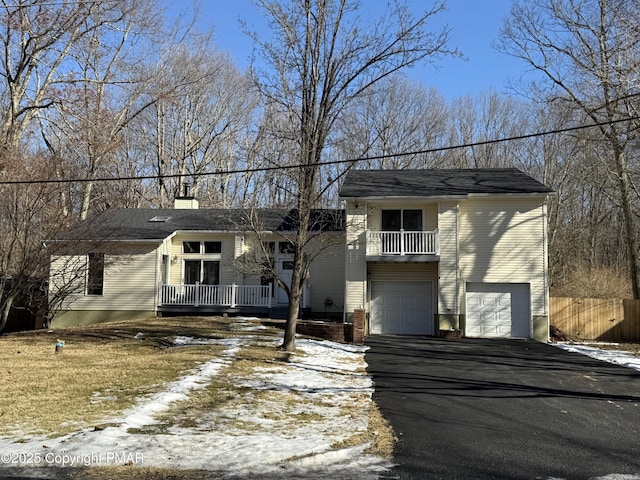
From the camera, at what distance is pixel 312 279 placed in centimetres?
2339

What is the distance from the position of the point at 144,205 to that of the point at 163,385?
30779 millimetres

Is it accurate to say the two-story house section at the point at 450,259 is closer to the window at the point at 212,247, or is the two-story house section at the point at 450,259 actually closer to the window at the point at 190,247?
the window at the point at 212,247

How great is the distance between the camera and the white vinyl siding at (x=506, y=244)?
826 inches

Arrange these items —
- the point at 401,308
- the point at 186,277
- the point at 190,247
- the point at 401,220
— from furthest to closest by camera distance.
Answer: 1. the point at 190,247
2. the point at 186,277
3. the point at 401,220
4. the point at 401,308

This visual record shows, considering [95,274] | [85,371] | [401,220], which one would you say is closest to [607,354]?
[401,220]

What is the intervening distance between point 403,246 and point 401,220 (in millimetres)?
1418

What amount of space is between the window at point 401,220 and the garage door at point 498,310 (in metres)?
3.29

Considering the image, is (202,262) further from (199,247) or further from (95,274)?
(95,274)

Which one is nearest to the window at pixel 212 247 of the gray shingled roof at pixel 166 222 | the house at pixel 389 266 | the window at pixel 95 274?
the house at pixel 389 266

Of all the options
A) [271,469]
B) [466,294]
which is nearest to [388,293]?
[466,294]

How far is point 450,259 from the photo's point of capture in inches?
815

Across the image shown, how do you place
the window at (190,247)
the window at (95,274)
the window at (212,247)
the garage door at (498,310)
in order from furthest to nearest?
the window at (190,247), the window at (212,247), the window at (95,274), the garage door at (498,310)

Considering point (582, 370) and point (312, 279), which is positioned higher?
point (312, 279)

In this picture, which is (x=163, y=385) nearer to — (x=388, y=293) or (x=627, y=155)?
(x=388, y=293)
